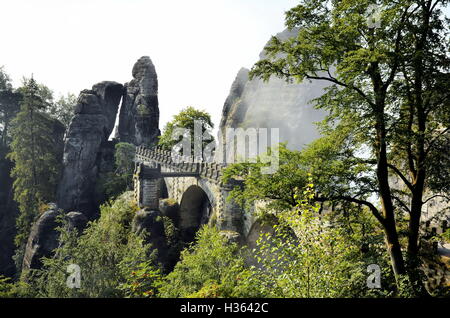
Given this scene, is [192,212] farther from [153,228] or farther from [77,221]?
[77,221]

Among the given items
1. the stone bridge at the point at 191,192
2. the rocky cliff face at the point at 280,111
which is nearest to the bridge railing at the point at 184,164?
the stone bridge at the point at 191,192

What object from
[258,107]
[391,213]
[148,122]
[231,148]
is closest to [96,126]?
[148,122]

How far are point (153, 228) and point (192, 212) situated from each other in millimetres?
5867

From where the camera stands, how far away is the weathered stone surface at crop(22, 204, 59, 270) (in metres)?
26.3

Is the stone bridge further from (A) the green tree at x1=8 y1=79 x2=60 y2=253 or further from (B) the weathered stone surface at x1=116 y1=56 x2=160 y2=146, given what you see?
(B) the weathered stone surface at x1=116 y1=56 x2=160 y2=146

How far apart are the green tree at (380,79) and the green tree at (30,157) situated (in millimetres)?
33120

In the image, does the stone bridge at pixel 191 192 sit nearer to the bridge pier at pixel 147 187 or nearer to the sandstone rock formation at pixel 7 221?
the bridge pier at pixel 147 187

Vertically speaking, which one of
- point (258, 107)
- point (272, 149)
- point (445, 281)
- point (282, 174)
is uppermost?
point (258, 107)

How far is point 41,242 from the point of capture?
26.7 meters
